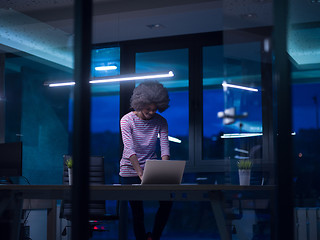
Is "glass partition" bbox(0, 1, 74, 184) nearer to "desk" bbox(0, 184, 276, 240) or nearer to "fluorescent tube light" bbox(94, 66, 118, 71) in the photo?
"fluorescent tube light" bbox(94, 66, 118, 71)

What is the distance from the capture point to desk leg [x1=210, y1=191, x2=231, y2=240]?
2.82 meters

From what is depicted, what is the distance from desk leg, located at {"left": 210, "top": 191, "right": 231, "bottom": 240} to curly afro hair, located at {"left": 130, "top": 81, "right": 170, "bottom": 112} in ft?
4.74

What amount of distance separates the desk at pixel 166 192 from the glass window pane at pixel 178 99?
3.43m

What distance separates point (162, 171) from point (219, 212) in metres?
0.49

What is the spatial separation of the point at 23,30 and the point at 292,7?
386cm

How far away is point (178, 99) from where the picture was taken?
711cm

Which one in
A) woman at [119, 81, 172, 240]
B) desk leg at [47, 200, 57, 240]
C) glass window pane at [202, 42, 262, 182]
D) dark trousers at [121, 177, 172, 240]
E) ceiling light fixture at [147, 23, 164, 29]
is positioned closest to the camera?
dark trousers at [121, 177, 172, 240]

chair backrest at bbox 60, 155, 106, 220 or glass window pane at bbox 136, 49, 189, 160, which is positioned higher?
glass window pane at bbox 136, 49, 189, 160

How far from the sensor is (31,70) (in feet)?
27.2

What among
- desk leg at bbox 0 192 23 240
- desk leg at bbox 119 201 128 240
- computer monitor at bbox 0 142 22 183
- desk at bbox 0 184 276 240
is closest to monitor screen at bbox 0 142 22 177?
computer monitor at bbox 0 142 22 183

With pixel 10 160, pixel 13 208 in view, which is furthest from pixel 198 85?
pixel 13 208

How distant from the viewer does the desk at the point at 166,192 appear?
2830 millimetres

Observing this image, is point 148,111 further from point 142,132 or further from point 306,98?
point 306,98

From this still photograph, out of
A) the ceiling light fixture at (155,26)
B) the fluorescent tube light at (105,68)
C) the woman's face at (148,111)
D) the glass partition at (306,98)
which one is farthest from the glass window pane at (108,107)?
the glass partition at (306,98)
